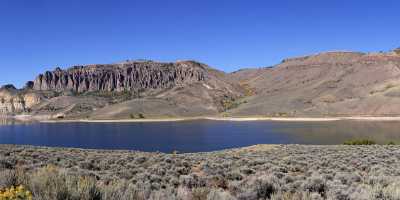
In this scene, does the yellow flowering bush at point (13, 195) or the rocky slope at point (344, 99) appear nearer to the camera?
the yellow flowering bush at point (13, 195)

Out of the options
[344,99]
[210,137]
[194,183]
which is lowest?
[210,137]

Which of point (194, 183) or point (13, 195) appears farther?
point (194, 183)

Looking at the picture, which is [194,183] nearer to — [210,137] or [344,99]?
[210,137]

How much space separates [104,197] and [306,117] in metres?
154

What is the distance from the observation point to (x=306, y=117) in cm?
15512

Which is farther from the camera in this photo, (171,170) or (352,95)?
(352,95)

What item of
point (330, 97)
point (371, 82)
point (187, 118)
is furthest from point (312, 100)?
point (187, 118)

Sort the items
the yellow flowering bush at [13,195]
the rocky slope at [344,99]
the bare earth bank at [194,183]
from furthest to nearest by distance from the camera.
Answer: the rocky slope at [344,99] → the bare earth bank at [194,183] → the yellow flowering bush at [13,195]

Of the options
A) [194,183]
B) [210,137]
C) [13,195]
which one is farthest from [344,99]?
[13,195]

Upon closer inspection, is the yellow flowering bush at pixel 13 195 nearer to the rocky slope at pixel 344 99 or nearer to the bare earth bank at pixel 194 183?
the bare earth bank at pixel 194 183

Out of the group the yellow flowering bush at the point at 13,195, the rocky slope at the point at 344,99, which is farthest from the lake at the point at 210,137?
the yellow flowering bush at the point at 13,195

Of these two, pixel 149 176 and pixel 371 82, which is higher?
pixel 371 82

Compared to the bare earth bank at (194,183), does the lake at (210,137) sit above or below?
below

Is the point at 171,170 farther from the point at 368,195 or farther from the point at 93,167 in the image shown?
the point at 368,195
